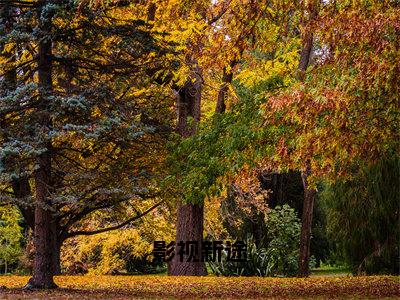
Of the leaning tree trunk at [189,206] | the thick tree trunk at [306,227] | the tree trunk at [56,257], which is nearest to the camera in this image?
the leaning tree trunk at [189,206]

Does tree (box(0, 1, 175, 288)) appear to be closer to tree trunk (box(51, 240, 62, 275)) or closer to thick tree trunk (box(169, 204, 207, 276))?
thick tree trunk (box(169, 204, 207, 276))

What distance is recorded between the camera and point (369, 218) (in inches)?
778

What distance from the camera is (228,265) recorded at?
1942 centimetres

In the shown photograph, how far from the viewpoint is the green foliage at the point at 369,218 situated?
19.1m

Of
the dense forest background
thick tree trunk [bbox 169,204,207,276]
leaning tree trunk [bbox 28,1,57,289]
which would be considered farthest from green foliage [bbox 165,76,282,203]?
thick tree trunk [bbox 169,204,207,276]

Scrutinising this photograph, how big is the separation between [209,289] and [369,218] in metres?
9.02

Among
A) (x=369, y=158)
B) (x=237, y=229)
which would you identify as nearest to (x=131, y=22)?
(x=369, y=158)

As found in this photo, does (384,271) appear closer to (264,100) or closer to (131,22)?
(264,100)

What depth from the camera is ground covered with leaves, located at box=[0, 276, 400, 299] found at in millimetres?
10914

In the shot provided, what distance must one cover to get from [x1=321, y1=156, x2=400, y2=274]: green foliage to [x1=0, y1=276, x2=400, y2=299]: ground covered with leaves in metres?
4.85

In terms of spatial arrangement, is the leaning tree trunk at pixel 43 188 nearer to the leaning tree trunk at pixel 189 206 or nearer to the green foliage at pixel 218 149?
the green foliage at pixel 218 149

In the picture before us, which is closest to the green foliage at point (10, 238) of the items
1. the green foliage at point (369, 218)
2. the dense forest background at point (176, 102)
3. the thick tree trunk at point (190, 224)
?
the dense forest background at point (176, 102)

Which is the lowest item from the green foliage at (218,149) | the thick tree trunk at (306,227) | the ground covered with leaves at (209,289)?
the ground covered with leaves at (209,289)

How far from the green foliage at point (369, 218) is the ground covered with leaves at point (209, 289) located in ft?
15.9
